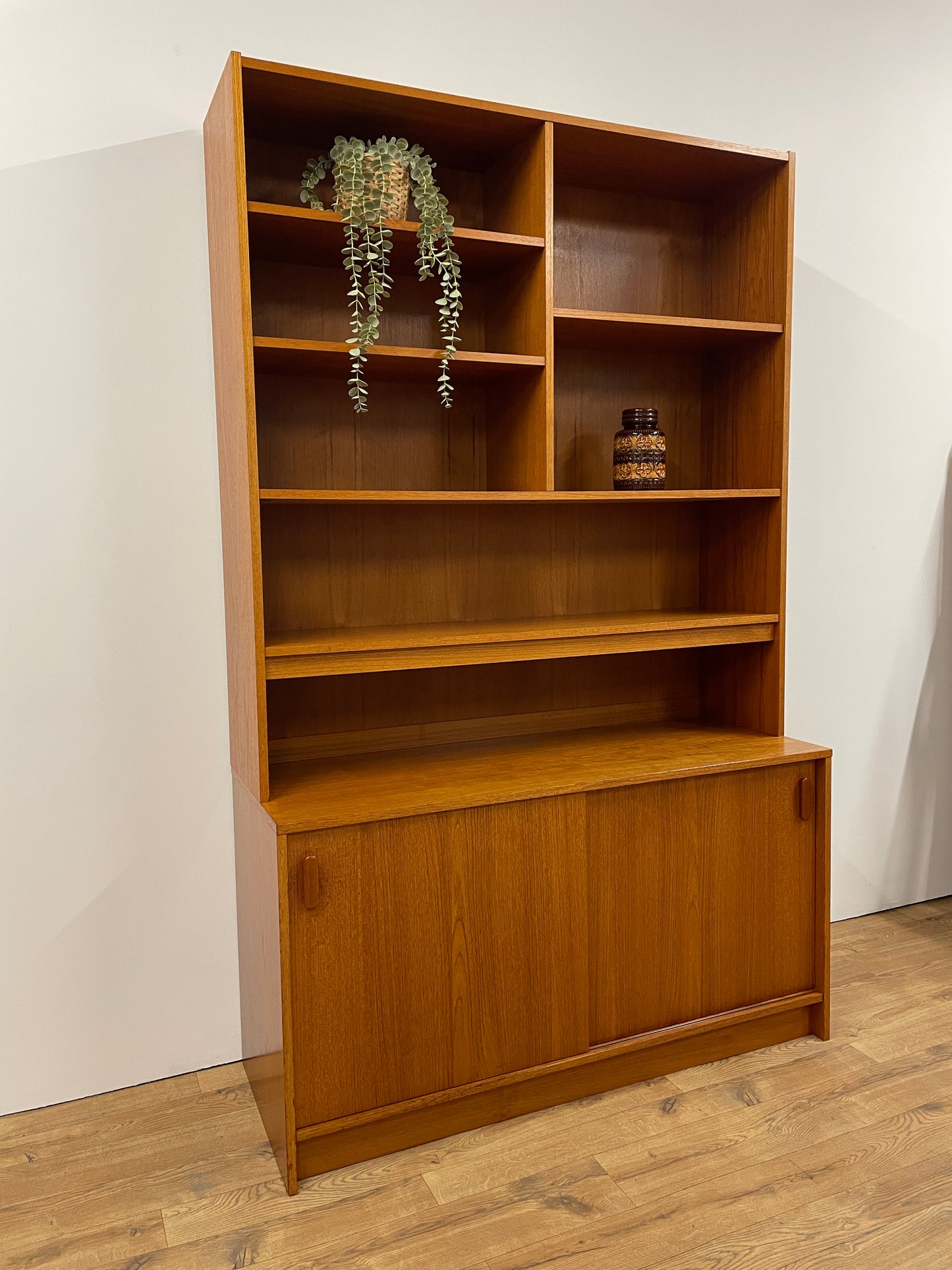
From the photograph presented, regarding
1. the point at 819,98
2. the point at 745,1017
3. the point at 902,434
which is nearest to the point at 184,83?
the point at 819,98

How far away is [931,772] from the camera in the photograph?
314cm

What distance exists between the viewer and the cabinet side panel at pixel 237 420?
5.90 ft

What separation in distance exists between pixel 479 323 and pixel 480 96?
0.55 m

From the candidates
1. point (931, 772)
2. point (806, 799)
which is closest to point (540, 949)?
point (806, 799)

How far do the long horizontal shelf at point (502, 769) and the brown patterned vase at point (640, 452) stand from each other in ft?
2.12

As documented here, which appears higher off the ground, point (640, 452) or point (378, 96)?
point (378, 96)

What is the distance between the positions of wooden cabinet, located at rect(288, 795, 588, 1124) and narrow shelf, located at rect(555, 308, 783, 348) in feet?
3.51

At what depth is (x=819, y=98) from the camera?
2.71 m

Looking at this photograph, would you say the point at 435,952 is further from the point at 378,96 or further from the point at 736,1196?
the point at 378,96

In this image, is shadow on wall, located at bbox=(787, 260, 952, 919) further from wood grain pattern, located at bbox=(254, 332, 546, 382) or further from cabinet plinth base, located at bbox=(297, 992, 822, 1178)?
wood grain pattern, located at bbox=(254, 332, 546, 382)

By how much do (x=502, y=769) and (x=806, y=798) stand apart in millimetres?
761

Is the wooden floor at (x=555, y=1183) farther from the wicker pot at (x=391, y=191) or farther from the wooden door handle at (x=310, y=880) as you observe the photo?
the wicker pot at (x=391, y=191)

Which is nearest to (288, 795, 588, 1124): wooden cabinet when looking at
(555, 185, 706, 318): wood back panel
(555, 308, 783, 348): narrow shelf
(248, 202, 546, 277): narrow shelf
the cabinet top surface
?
(555, 308, 783, 348): narrow shelf

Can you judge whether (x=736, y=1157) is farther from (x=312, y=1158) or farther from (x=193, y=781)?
(x=193, y=781)
